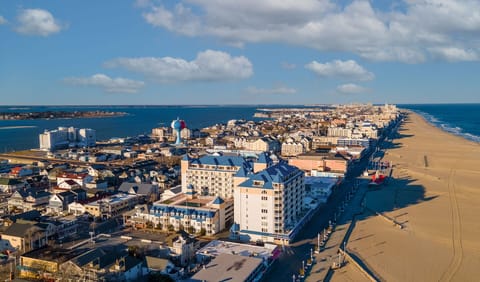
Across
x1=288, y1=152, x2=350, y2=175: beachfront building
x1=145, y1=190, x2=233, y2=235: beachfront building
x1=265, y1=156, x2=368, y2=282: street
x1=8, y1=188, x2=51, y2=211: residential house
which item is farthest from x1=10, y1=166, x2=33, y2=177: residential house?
x1=265, y1=156, x2=368, y2=282: street

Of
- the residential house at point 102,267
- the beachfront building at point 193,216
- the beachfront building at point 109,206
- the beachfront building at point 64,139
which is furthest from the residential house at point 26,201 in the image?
the beachfront building at point 64,139

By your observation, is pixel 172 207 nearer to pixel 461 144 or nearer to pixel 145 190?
pixel 145 190

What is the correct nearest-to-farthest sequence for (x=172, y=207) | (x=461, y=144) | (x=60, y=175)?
(x=172, y=207) → (x=60, y=175) → (x=461, y=144)

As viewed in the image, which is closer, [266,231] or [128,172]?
[266,231]

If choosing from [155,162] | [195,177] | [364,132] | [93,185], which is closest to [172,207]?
[195,177]

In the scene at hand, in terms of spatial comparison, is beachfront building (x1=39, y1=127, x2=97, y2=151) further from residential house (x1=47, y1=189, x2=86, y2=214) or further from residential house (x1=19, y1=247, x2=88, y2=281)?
residential house (x1=19, y1=247, x2=88, y2=281)

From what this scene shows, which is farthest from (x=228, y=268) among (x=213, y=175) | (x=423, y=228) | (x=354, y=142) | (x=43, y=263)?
(x=354, y=142)

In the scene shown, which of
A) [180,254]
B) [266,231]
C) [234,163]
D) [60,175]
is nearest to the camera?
[180,254]
